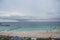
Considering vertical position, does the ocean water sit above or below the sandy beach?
above

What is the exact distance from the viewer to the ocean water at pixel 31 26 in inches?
53.7

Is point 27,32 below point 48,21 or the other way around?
below

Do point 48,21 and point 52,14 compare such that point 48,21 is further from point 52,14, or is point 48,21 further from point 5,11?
point 5,11

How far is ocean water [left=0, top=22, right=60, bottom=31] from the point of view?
136cm

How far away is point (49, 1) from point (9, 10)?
46 cm

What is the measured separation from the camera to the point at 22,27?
4.54ft

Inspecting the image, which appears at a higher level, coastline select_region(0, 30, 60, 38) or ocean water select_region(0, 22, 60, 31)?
ocean water select_region(0, 22, 60, 31)

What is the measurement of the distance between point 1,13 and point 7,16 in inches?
3.0

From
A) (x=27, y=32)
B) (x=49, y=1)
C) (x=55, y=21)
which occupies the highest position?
(x=49, y=1)

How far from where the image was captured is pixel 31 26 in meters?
1.38

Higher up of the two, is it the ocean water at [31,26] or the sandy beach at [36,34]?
the ocean water at [31,26]

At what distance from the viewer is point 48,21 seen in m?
1.37

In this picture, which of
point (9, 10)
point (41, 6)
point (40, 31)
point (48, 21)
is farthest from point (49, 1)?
point (9, 10)

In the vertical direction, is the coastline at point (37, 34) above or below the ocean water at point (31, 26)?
below
